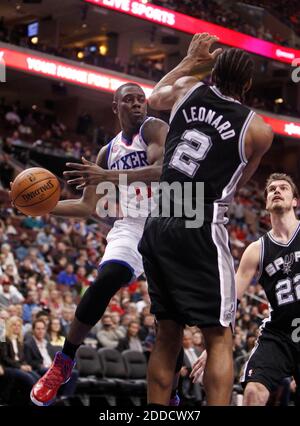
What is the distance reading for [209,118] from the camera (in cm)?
417

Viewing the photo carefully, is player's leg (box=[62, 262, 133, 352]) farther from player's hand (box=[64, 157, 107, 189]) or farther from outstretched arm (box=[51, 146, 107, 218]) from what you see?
player's hand (box=[64, 157, 107, 189])

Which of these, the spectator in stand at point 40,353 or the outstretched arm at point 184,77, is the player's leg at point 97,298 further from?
the spectator in stand at point 40,353

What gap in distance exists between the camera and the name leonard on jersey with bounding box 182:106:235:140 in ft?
13.5

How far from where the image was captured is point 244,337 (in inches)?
513

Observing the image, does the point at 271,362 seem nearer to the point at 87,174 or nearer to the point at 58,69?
the point at 87,174

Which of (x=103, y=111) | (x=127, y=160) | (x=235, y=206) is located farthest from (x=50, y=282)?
(x=103, y=111)

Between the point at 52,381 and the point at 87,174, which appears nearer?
the point at 87,174

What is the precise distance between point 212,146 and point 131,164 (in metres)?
1.33

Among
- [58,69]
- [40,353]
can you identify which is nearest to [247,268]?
[40,353]

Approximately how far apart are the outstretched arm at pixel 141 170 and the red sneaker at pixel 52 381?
1.29 metres

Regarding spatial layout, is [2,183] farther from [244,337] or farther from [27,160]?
[244,337]

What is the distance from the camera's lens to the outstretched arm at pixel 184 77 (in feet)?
14.1

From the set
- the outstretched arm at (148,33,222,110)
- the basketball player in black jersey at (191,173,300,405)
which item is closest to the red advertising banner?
the basketball player in black jersey at (191,173,300,405)
